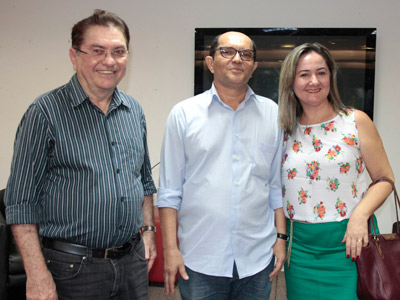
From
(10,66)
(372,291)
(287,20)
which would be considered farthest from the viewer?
(10,66)

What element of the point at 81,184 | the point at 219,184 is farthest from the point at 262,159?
the point at 81,184

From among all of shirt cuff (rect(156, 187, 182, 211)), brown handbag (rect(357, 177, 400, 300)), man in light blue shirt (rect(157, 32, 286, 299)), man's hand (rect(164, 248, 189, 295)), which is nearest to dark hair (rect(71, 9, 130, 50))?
man in light blue shirt (rect(157, 32, 286, 299))

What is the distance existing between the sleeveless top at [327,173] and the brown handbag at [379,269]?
0.51 ft

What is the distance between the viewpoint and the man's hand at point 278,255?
5.03ft

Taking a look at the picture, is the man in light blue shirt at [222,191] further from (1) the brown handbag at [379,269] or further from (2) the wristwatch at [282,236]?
(1) the brown handbag at [379,269]

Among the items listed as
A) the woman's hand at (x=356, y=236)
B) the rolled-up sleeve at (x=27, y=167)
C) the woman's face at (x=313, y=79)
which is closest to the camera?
the rolled-up sleeve at (x=27, y=167)

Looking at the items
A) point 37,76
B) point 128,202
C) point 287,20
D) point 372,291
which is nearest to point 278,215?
point 372,291

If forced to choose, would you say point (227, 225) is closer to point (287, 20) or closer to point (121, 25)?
point (121, 25)

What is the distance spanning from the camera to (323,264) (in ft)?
5.02

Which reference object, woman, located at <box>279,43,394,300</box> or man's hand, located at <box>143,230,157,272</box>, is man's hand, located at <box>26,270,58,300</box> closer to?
man's hand, located at <box>143,230,157,272</box>

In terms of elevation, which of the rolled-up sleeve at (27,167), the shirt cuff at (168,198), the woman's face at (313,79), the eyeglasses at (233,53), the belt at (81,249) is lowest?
the belt at (81,249)

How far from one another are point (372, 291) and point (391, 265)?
123 millimetres

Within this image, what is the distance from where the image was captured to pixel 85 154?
1303 millimetres

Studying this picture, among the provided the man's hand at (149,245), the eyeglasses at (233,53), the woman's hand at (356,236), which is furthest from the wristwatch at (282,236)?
the eyeglasses at (233,53)
